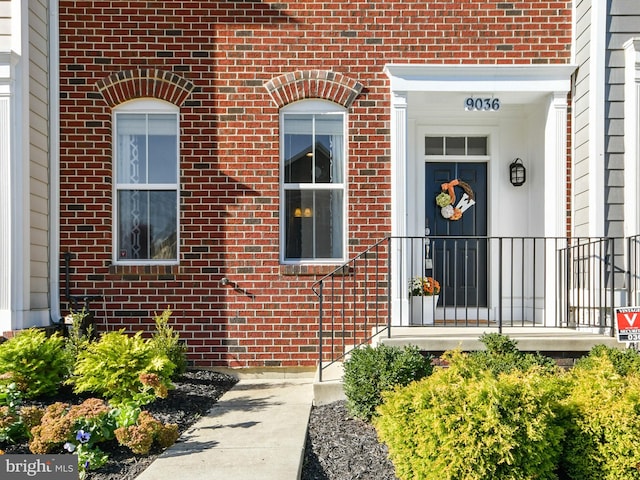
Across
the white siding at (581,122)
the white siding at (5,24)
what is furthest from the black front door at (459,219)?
the white siding at (5,24)

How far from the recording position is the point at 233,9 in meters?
6.84

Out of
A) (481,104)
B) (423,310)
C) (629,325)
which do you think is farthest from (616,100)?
(423,310)

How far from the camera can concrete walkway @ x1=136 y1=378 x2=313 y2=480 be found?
155 inches

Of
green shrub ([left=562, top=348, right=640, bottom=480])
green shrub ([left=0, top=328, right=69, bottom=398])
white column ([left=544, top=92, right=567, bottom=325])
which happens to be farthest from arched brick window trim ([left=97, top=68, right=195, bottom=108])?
green shrub ([left=562, top=348, right=640, bottom=480])

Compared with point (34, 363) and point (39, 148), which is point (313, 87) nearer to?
point (39, 148)

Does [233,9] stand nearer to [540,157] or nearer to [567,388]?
[540,157]

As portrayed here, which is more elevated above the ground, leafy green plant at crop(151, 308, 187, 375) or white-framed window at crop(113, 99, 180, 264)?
white-framed window at crop(113, 99, 180, 264)

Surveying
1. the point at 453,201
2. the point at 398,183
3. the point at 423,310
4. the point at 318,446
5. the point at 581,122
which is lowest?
the point at 318,446

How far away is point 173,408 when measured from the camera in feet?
17.6

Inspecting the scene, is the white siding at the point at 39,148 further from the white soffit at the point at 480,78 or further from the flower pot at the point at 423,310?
the flower pot at the point at 423,310

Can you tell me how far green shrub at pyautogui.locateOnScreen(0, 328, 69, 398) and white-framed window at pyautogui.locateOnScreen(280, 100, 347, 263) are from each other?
263cm

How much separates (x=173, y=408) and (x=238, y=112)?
131 inches

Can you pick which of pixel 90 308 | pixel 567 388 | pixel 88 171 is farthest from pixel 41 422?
pixel 567 388

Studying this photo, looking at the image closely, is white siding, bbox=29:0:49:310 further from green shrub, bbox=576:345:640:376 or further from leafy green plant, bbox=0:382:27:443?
green shrub, bbox=576:345:640:376
